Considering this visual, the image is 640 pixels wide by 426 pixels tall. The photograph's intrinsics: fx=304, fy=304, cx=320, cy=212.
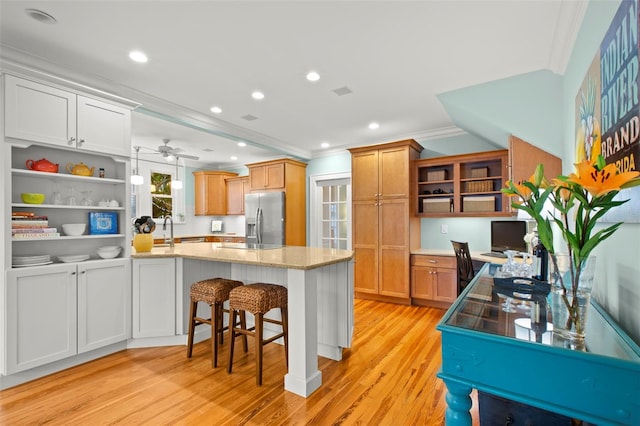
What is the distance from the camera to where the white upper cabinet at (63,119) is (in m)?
2.34

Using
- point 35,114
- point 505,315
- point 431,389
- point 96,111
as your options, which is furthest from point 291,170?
point 505,315

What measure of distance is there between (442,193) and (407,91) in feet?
6.23

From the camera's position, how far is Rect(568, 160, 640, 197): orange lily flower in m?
0.83

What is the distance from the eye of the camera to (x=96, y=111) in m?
2.80

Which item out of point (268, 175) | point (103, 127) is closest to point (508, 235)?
point (268, 175)

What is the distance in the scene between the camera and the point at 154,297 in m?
3.03

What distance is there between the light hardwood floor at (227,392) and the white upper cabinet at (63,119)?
1942mm

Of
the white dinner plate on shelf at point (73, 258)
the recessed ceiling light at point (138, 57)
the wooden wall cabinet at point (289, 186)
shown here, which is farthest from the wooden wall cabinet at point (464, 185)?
the white dinner plate on shelf at point (73, 258)

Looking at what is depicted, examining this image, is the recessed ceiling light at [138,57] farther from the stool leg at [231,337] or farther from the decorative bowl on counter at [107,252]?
the stool leg at [231,337]

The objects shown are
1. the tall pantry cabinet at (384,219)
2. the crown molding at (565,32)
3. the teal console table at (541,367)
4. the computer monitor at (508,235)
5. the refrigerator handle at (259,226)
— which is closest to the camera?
the teal console table at (541,367)

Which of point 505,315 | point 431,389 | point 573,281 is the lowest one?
point 431,389

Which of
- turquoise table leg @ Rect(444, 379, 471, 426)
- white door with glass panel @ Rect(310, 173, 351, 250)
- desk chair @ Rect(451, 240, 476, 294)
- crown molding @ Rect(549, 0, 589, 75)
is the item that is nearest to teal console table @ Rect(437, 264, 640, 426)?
turquoise table leg @ Rect(444, 379, 471, 426)

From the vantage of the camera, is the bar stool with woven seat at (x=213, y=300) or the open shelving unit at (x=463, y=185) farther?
the open shelving unit at (x=463, y=185)

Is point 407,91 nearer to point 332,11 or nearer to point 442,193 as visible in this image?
point 332,11
